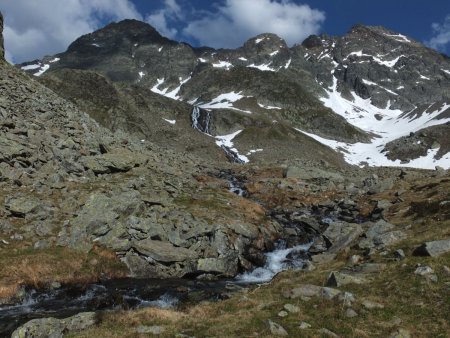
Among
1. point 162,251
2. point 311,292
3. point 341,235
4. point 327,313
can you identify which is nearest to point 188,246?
point 162,251

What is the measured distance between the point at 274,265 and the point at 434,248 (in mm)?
15225

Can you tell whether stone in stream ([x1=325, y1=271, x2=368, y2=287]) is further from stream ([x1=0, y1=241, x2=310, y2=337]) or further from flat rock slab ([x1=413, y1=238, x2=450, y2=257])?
stream ([x1=0, y1=241, x2=310, y2=337])

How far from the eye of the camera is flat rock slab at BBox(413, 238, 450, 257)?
24344mm

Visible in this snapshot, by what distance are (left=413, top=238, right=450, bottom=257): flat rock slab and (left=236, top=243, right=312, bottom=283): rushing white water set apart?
12.1 meters

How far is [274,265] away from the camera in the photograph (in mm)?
37219

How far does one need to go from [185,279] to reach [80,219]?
33.6 feet

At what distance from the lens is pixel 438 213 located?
35.0 m

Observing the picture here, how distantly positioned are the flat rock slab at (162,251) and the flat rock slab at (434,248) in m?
16.5

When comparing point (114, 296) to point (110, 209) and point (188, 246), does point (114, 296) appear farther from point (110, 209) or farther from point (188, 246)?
point (110, 209)

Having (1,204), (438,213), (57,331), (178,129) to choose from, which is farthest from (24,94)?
(178,129)

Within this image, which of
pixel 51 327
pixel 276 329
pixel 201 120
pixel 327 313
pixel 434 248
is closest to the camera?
pixel 276 329

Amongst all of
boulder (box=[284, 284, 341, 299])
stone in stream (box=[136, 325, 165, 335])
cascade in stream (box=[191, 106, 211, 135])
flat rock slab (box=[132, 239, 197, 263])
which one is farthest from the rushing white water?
cascade in stream (box=[191, 106, 211, 135])

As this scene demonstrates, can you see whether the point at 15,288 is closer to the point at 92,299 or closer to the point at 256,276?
the point at 92,299

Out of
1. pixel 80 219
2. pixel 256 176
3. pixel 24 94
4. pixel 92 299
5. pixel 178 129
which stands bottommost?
pixel 92 299
